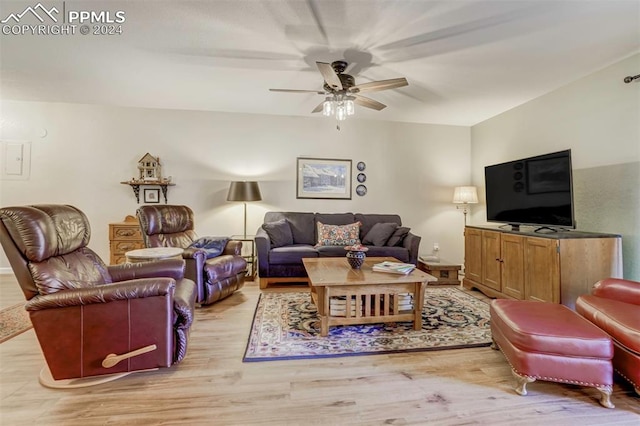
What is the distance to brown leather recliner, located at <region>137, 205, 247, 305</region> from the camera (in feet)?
9.28

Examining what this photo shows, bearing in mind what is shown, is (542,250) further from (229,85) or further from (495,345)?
(229,85)

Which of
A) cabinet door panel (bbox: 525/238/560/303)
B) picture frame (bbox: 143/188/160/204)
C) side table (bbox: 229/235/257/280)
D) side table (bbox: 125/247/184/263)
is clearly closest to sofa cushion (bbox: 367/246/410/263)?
cabinet door panel (bbox: 525/238/560/303)

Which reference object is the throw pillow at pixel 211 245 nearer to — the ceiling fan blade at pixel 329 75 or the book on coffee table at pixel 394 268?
the book on coffee table at pixel 394 268

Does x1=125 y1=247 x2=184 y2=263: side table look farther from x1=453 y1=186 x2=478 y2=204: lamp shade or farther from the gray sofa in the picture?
x1=453 y1=186 x2=478 y2=204: lamp shade

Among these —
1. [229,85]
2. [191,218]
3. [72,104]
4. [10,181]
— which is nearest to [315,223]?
[191,218]

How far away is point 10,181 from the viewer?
13.2 feet

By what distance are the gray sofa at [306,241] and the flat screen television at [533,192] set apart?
1.11 meters

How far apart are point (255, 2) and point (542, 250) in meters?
3.21

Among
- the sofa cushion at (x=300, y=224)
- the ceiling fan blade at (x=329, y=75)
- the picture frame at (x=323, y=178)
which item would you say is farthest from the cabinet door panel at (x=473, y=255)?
the ceiling fan blade at (x=329, y=75)

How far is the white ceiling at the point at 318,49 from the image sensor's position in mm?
1983

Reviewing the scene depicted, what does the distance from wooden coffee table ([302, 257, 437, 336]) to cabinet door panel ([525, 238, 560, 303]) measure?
3.77 ft

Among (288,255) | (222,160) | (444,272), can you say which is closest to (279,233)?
(288,255)

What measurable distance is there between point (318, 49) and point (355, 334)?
2.51 metres

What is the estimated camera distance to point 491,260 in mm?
3287
